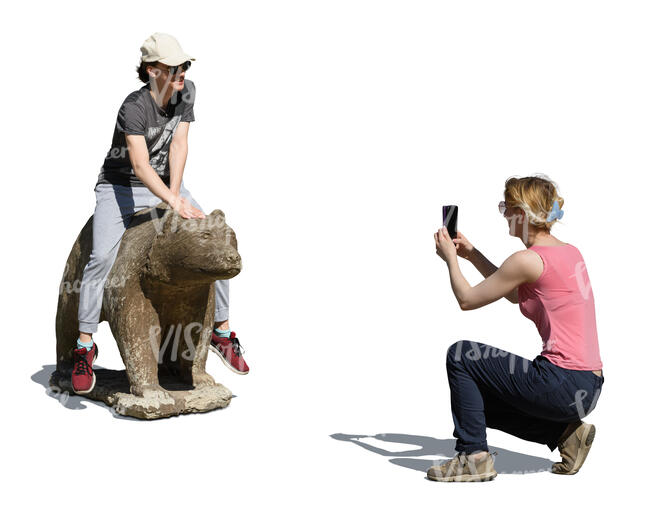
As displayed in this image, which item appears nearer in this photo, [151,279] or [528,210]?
[528,210]

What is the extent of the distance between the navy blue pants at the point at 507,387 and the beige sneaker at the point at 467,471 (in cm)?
6

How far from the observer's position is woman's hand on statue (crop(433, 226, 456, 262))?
5.91 metres

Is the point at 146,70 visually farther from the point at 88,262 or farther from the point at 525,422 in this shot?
the point at 525,422

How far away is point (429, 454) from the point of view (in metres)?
6.03

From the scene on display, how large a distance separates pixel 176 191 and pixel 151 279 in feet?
2.23

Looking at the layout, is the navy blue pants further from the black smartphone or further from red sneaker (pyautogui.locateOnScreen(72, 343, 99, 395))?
red sneaker (pyautogui.locateOnScreen(72, 343, 99, 395))

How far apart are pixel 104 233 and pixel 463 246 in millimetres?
2418

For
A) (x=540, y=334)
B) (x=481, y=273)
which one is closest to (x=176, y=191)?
(x=481, y=273)

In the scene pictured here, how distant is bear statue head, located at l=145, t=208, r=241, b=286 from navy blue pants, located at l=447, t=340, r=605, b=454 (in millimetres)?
1561

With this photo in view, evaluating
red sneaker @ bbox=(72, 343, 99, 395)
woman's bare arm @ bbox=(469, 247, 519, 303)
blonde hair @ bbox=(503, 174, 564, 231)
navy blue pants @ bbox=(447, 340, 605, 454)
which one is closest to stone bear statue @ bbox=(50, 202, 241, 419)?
red sneaker @ bbox=(72, 343, 99, 395)

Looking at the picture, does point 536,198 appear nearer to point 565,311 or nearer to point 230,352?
point 565,311

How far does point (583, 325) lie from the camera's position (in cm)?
564

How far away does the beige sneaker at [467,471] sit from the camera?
5613mm

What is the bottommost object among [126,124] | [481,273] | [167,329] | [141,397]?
[141,397]
